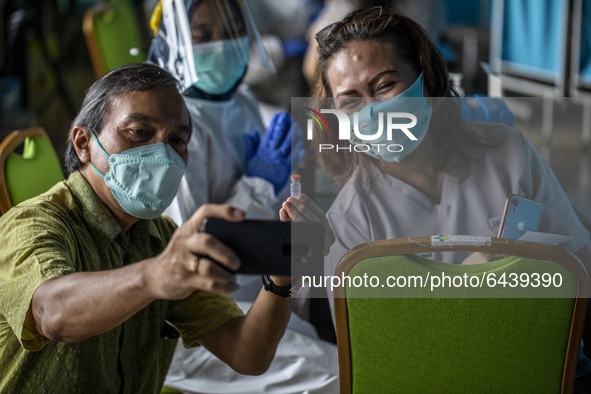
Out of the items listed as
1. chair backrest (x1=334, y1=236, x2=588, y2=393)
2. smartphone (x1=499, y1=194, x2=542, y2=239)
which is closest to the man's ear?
chair backrest (x1=334, y1=236, x2=588, y2=393)

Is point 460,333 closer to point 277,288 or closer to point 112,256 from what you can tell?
point 277,288

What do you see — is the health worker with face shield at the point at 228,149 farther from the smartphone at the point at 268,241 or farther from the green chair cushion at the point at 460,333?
the smartphone at the point at 268,241

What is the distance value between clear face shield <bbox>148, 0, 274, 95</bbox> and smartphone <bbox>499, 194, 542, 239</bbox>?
89 cm

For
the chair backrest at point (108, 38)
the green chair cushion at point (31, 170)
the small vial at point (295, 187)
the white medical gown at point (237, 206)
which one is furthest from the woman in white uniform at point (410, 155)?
the chair backrest at point (108, 38)

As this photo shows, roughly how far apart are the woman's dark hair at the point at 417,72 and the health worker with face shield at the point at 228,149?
1.05 feet

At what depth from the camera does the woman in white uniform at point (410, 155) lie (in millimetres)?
1148

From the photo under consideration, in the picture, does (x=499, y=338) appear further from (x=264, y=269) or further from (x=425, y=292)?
(x=264, y=269)

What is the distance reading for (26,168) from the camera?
138cm

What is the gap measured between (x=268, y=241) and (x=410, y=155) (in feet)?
2.01

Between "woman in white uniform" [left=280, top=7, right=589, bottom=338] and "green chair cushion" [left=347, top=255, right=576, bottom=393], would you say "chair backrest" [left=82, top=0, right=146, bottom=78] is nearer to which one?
"woman in white uniform" [left=280, top=7, right=589, bottom=338]

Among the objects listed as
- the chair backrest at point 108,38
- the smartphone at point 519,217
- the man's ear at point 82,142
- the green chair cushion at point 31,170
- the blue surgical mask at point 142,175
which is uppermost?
the chair backrest at point 108,38

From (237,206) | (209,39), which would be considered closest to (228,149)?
(237,206)

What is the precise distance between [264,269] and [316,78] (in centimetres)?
71

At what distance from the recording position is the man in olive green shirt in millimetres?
869
